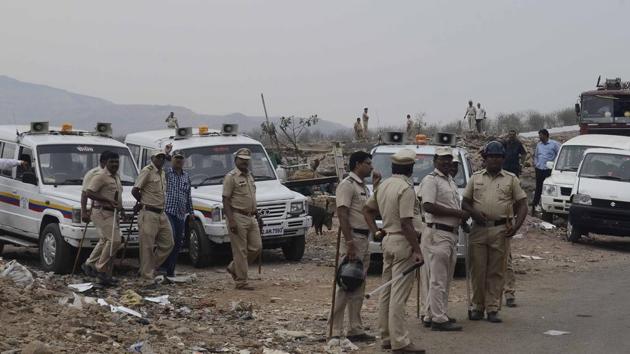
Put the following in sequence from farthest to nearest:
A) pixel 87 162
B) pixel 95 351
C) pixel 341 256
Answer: pixel 87 162 < pixel 341 256 < pixel 95 351

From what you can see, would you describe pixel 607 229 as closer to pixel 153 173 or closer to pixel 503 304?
pixel 503 304

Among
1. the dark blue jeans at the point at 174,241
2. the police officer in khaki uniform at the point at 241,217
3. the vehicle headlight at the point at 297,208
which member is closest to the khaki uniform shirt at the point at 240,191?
the police officer in khaki uniform at the point at 241,217

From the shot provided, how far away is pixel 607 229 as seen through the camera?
57.2 ft

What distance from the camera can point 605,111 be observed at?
2669 cm

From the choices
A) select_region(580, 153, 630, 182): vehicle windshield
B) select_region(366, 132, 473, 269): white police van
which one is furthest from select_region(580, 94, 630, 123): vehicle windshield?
select_region(366, 132, 473, 269): white police van

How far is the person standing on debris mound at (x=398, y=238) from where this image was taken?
28.2ft

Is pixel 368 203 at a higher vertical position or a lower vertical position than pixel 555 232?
higher

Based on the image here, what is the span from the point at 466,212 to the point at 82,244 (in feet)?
17.8

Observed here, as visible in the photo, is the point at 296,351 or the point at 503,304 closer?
the point at 296,351

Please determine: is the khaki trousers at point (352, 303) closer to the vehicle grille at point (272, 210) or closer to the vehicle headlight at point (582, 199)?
the vehicle grille at point (272, 210)

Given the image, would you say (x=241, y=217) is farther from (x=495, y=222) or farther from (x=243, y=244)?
(x=495, y=222)

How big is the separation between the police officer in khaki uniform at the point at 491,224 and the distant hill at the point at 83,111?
106964mm

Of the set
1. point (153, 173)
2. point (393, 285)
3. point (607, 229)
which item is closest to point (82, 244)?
point (153, 173)

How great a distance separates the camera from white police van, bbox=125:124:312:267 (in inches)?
567
